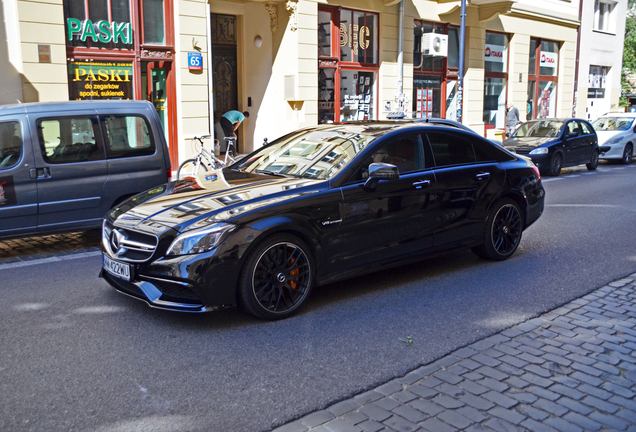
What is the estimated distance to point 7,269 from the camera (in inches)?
276

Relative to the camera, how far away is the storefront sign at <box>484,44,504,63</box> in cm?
2492

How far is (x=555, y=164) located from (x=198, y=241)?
14038 mm

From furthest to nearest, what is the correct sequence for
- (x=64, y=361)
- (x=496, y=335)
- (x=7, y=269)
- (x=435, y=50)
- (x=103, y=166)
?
(x=435, y=50) → (x=103, y=166) → (x=7, y=269) → (x=496, y=335) → (x=64, y=361)

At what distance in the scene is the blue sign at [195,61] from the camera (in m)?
15.0

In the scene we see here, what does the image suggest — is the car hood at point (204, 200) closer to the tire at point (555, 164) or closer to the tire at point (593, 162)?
the tire at point (555, 164)

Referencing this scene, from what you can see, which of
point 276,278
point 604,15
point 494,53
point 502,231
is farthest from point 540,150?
point 604,15

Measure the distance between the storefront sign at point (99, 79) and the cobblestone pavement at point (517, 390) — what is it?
37.5ft

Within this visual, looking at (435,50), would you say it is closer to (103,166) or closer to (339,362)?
(103,166)

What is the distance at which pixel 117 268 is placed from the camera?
17.1ft

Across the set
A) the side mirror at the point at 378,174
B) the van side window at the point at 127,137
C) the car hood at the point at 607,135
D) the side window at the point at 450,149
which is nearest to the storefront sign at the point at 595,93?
the car hood at the point at 607,135

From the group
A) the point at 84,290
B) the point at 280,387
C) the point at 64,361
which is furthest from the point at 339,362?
the point at 84,290

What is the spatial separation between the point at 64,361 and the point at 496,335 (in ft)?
10.7

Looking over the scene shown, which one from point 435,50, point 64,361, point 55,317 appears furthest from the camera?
point 435,50

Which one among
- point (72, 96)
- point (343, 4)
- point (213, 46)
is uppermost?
point (343, 4)
